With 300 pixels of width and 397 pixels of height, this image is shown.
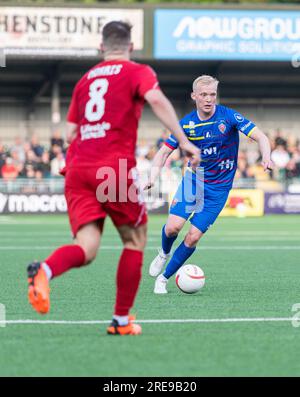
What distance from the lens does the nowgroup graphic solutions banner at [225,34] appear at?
95.8 ft

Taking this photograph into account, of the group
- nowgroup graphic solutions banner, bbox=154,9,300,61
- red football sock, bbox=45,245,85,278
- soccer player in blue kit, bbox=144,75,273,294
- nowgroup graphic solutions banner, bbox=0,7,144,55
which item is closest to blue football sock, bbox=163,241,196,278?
soccer player in blue kit, bbox=144,75,273,294

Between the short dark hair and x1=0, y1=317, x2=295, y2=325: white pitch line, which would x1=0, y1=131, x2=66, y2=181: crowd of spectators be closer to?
x1=0, y1=317, x2=295, y2=325: white pitch line

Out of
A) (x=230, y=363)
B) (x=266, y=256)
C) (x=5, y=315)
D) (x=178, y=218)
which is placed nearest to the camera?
(x=230, y=363)

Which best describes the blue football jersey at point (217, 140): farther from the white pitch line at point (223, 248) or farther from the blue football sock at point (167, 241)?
the white pitch line at point (223, 248)

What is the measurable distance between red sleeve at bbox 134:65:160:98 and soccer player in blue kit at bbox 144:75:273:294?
2.93 m

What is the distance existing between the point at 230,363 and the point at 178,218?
4.02 metres

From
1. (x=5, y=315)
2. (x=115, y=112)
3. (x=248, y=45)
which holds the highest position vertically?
(x=248, y=45)

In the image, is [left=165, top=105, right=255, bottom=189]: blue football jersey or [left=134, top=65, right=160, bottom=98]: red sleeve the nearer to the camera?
[left=134, top=65, right=160, bottom=98]: red sleeve

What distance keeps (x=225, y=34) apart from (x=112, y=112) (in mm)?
24020

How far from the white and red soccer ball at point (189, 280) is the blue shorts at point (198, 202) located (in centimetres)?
45

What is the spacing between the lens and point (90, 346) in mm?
5852

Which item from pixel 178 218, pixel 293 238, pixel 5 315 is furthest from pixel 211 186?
pixel 293 238

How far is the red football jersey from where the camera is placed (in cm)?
611

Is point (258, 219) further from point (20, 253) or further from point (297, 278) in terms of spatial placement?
point (297, 278)
